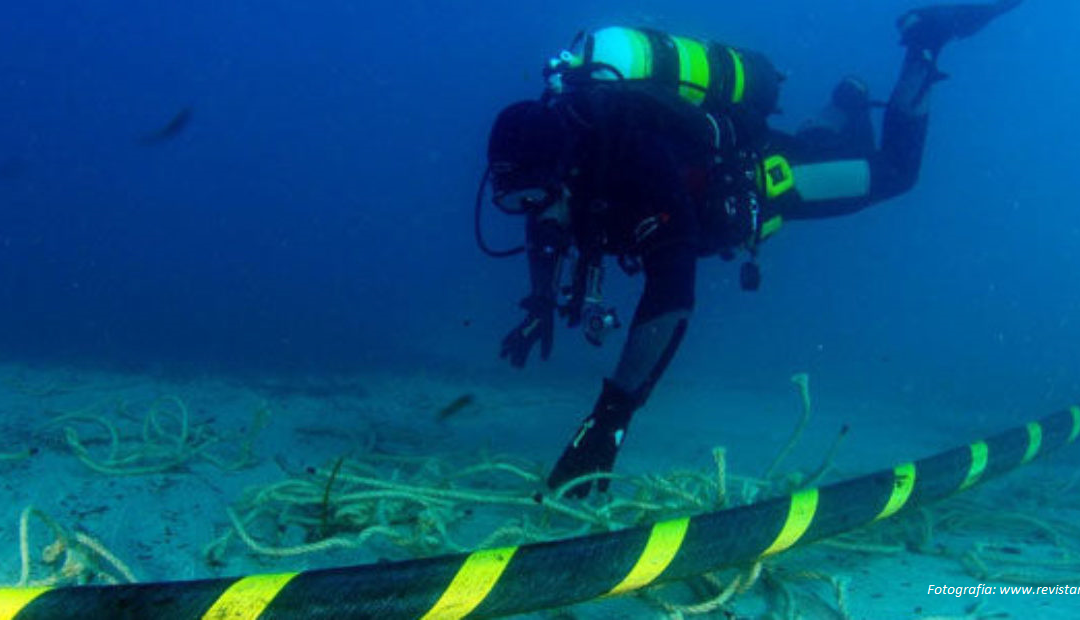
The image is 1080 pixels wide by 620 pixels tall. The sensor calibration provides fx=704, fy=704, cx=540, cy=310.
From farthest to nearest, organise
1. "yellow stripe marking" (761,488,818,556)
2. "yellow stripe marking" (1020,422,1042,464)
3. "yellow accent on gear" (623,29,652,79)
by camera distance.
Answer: "yellow accent on gear" (623,29,652,79) < "yellow stripe marking" (1020,422,1042,464) < "yellow stripe marking" (761,488,818,556)

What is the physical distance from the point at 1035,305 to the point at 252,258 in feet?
113

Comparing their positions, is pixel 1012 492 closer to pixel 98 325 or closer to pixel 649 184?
pixel 649 184

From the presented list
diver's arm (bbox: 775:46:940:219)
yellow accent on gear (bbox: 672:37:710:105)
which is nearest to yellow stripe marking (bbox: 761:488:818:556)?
yellow accent on gear (bbox: 672:37:710:105)

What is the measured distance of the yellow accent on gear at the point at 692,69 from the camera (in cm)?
483

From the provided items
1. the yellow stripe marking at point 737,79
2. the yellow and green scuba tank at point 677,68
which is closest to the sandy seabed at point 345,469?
the yellow and green scuba tank at point 677,68

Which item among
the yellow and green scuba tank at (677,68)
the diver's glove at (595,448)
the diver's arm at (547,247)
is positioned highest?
the yellow and green scuba tank at (677,68)

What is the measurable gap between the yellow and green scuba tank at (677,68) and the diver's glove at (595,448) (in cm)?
216

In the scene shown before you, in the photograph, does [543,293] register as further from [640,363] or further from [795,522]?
[795,522]

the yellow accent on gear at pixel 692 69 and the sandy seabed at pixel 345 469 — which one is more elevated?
the yellow accent on gear at pixel 692 69

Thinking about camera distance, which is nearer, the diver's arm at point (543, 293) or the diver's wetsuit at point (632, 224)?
the diver's wetsuit at point (632, 224)

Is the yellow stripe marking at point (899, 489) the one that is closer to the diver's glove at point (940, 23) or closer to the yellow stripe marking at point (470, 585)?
the yellow stripe marking at point (470, 585)

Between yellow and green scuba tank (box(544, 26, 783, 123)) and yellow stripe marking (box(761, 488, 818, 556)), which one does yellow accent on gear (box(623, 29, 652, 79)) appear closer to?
yellow and green scuba tank (box(544, 26, 783, 123))

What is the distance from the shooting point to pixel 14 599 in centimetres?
135

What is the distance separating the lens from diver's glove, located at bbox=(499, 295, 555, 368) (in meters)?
3.78
